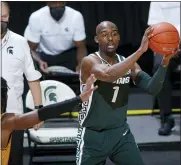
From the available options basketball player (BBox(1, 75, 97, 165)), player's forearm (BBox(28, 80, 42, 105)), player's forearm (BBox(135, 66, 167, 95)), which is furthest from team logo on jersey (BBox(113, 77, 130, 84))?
basketball player (BBox(1, 75, 97, 165))

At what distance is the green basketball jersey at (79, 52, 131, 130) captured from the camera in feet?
14.0

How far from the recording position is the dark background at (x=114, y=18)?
319 inches

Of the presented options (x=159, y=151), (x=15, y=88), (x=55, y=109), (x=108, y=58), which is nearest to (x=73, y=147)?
(x=159, y=151)

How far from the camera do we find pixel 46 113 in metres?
3.27

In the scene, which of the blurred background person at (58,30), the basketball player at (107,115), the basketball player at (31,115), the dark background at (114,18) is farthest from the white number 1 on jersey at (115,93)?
the dark background at (114,18)

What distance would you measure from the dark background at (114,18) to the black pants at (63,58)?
122cm

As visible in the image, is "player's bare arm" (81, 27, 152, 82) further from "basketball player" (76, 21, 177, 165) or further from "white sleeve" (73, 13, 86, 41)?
"white sleeve" (73, 13, 86, 41)

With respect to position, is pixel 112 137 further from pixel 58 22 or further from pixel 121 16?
pixel 121 16

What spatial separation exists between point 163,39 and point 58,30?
110 inches

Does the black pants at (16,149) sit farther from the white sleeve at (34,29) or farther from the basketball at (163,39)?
the white sleeve at (34,29)

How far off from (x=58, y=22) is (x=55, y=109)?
3.60m

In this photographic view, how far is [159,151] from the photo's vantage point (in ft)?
20.8

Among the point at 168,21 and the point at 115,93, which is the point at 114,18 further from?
the point at 115,93

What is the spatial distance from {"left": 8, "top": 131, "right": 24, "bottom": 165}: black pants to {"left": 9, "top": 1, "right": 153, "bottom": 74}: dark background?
11.5ft
